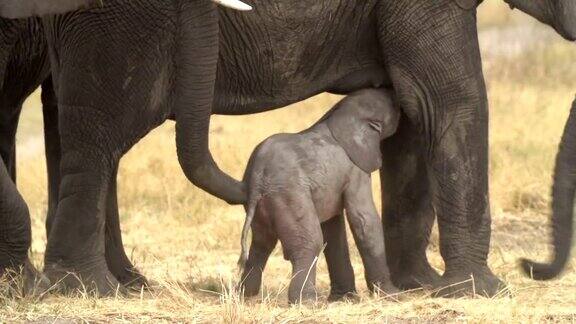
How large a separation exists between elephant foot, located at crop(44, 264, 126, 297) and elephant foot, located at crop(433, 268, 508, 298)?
1.44 metres

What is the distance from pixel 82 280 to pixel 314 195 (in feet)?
3.54

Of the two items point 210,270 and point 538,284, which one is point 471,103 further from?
point 210,270

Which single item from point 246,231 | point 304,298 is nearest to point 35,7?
point 246,231

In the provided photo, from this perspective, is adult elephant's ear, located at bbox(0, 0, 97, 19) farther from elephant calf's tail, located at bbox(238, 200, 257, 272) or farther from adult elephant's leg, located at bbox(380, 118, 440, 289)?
adult elephant's leg, located at bbox(380, 118, 440, 289)

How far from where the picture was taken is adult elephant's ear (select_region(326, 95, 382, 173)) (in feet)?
25.1

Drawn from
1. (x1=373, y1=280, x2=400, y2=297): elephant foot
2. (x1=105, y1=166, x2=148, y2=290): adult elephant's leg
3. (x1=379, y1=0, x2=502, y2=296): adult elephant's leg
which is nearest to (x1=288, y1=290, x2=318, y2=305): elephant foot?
(x1=373, y1=280, x2=400, y2=297): elephant foot

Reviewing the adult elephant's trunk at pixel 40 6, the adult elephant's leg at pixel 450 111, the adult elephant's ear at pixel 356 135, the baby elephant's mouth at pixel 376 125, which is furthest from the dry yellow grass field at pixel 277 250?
the adult elephant's trunk at pixel 40 6

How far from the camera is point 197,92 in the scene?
7.19m

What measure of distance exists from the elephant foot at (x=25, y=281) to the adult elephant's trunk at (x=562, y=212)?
1.94 metres

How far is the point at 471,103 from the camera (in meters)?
7.91

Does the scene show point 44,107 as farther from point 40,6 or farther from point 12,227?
point 40,6

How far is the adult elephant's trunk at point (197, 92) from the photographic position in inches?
280

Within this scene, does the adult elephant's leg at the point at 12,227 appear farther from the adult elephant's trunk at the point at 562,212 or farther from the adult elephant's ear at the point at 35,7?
the adult elephant's trunk at the point at 562,212

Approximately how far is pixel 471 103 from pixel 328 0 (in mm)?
783
